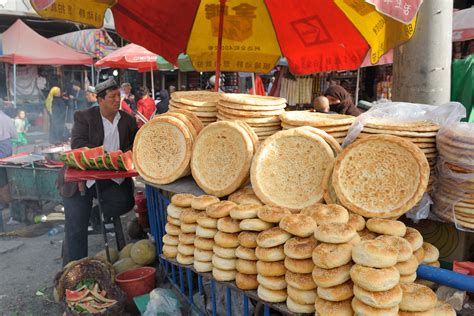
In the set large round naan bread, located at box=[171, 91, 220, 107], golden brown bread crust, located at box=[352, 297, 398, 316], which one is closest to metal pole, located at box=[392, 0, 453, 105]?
large round naan bread, located at box=[171, 91, 220, 107]

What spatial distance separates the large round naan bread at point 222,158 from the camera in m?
2.90

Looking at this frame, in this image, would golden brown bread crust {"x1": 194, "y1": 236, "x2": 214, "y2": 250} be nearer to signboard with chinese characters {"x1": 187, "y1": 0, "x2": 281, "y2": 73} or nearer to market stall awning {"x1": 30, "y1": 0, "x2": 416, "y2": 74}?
market stall awning {"x1": 30, "y1": 0, "x2": 416, "y2": 74}

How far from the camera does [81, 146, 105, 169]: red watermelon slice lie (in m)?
3.97

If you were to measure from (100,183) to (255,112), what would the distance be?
2.25 meters

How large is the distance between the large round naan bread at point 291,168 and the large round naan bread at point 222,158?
6.1 inches

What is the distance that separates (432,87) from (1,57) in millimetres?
14914

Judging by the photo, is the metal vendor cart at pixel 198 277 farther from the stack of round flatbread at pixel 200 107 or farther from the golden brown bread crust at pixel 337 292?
the stack of round flatbread at pixel 200 107

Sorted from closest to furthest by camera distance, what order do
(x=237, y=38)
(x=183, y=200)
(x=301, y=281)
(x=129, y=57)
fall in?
(x=301, y=281)
(x=183, y=200)
(x=237, y=38)
(x=129, y=57)

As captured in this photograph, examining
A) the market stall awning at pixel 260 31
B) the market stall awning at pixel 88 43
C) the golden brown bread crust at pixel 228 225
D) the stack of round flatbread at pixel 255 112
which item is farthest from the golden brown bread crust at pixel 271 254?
the market stall awning at pixel 88 43

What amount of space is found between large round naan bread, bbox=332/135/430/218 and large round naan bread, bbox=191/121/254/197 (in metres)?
0.73

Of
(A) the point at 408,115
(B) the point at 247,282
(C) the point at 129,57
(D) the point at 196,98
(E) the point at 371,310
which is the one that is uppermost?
(C) the point at 129,57

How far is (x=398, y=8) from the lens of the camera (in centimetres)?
271

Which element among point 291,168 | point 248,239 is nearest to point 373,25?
point 291,168

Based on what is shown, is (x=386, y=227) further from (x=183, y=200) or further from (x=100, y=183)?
(x=100, y=183)
